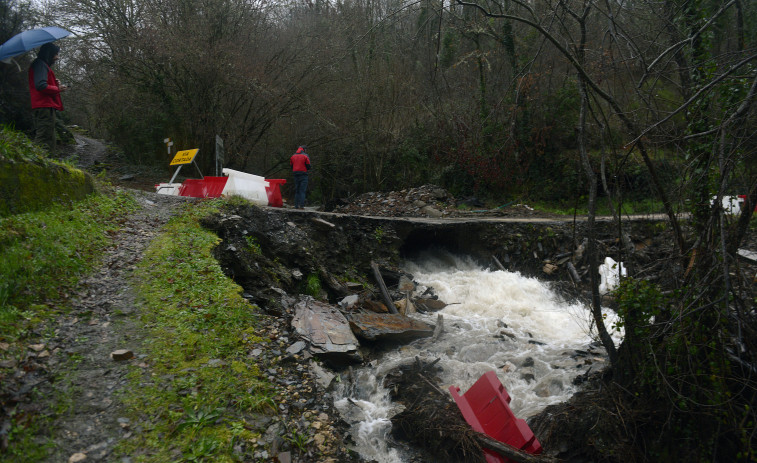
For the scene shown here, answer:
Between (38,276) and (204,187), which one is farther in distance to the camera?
(204,187)

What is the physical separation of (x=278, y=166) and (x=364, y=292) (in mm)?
12136

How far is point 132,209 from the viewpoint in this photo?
25.5ft

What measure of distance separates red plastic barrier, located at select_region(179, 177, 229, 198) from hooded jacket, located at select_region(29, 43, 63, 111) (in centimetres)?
368

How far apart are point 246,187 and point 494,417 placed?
8215mm

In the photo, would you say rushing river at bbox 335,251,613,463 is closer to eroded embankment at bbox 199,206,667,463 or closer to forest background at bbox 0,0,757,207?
eroded embankment at bbox 199,206,667,463

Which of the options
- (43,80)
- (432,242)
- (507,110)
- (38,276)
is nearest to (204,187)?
(43,80)

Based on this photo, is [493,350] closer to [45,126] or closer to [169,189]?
[45,126]

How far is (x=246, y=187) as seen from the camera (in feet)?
34.4

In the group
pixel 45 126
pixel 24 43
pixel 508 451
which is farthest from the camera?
pixel 45 126

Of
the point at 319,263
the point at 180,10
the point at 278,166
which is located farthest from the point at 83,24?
the point at 319,263

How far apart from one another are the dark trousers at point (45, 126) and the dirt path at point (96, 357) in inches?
125

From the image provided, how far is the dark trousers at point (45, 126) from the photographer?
722 centimetres

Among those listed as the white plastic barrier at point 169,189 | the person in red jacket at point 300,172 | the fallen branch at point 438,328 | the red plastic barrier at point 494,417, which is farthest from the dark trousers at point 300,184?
the red plastic barrier at point 494,417

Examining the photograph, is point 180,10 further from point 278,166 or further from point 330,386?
point 330,386
